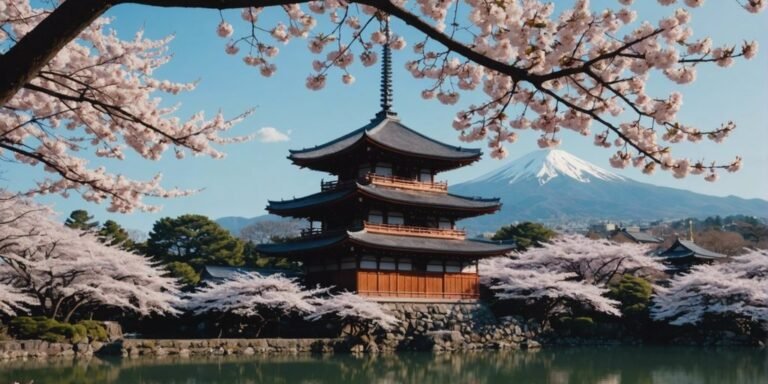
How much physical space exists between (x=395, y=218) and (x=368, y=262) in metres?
2.35

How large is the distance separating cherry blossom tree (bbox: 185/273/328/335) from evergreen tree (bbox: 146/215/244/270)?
50.1 ft

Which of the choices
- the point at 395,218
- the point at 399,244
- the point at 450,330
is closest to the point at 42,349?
the point at 399,244

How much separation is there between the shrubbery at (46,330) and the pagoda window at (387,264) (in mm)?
9100

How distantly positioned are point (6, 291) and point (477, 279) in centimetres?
1514

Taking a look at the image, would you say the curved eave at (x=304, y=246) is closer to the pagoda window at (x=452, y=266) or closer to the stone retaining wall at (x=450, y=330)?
the stone retaining wall at (x=450, y=330)

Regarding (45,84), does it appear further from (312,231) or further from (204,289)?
(312,231)

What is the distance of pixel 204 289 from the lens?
23.0m

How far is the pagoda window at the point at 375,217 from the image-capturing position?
2472 centimetres

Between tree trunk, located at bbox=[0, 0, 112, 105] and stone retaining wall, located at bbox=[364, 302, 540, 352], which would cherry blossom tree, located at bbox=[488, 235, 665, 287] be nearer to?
stone retaining wall, located at bbox=[364, 302, 540, 352]

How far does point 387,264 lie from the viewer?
24000 mm

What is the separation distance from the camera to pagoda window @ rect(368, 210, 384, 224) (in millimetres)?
24719

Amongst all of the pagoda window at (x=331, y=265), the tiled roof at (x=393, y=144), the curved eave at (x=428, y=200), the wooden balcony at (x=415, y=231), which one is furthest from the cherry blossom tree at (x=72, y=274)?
the tiled roof at (x=393, y=144)

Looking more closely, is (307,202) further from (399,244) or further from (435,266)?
(435,266)

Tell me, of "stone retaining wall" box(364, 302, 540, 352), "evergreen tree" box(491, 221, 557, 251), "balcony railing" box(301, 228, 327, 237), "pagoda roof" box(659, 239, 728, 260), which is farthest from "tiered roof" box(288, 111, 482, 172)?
"pagoda roof" box(659, 239, 728, 260)
